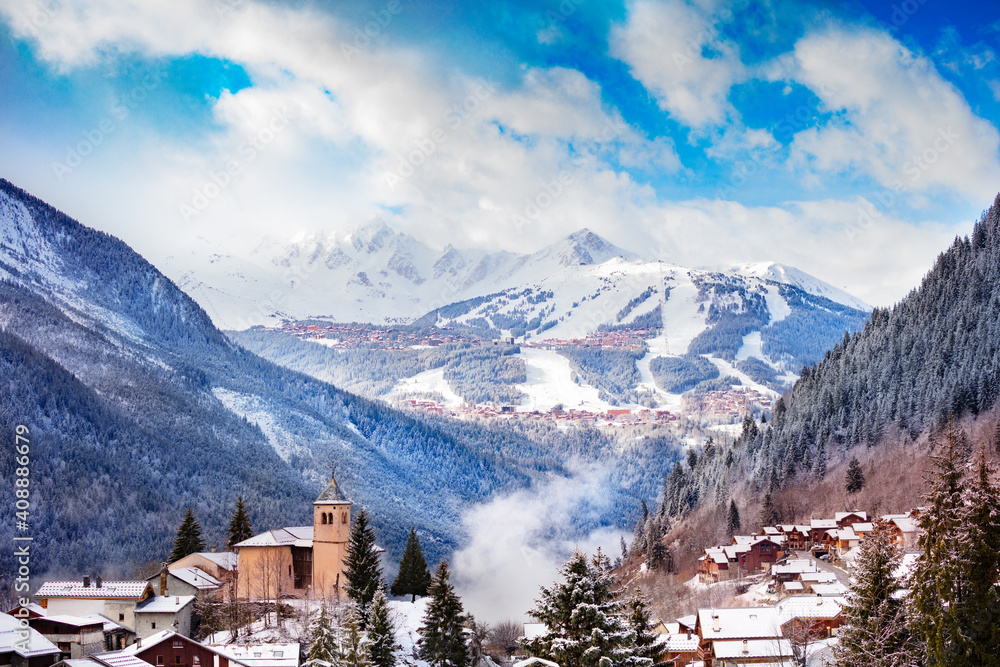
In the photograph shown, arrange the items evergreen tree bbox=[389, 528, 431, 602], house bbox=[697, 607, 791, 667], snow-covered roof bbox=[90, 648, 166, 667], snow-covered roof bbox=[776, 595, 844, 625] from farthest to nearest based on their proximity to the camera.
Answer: evergreen tree bbox=[389, 528, 431, 602]
snow-covered roof bbox=[776, 595, 844, 625]
house bbox=[697, 607, 791, 667]
snow-covered roof bbox=[90, 648, 166, 667]

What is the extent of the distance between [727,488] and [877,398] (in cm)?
3098

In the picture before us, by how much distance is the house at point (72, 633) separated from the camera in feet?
265

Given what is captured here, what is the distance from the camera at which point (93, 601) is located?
296 feet

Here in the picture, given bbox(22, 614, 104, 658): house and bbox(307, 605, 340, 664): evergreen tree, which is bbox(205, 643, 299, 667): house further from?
bbox(22, 614, 104, 658): house

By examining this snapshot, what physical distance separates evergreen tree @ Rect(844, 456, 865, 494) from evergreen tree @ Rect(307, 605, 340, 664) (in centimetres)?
10267

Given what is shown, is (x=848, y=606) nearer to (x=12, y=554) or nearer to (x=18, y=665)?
(x=18, y=665)

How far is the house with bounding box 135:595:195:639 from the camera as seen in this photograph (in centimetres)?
9050

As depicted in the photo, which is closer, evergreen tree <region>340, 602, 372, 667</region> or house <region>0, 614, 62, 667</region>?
evergreen tree <region>340, 602, 372, 667</region>

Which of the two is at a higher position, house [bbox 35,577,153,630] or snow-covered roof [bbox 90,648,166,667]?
house [bbox 35,577,153,630]

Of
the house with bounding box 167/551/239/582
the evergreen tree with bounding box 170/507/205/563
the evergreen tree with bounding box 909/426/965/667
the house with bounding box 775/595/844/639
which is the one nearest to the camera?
the evergreen tree with bounding box 909/426/965/667

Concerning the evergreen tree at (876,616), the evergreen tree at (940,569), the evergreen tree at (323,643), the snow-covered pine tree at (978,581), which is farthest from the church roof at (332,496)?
the snow-covered pine tree at (978,581)

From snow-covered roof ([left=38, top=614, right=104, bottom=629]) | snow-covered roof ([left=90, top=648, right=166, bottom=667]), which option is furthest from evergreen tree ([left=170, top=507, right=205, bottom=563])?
snow-covered roof ([left=90, top=648, right=166, bottom=667])

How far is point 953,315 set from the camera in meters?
171

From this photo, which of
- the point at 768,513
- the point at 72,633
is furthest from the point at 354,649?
the point at 768,513
